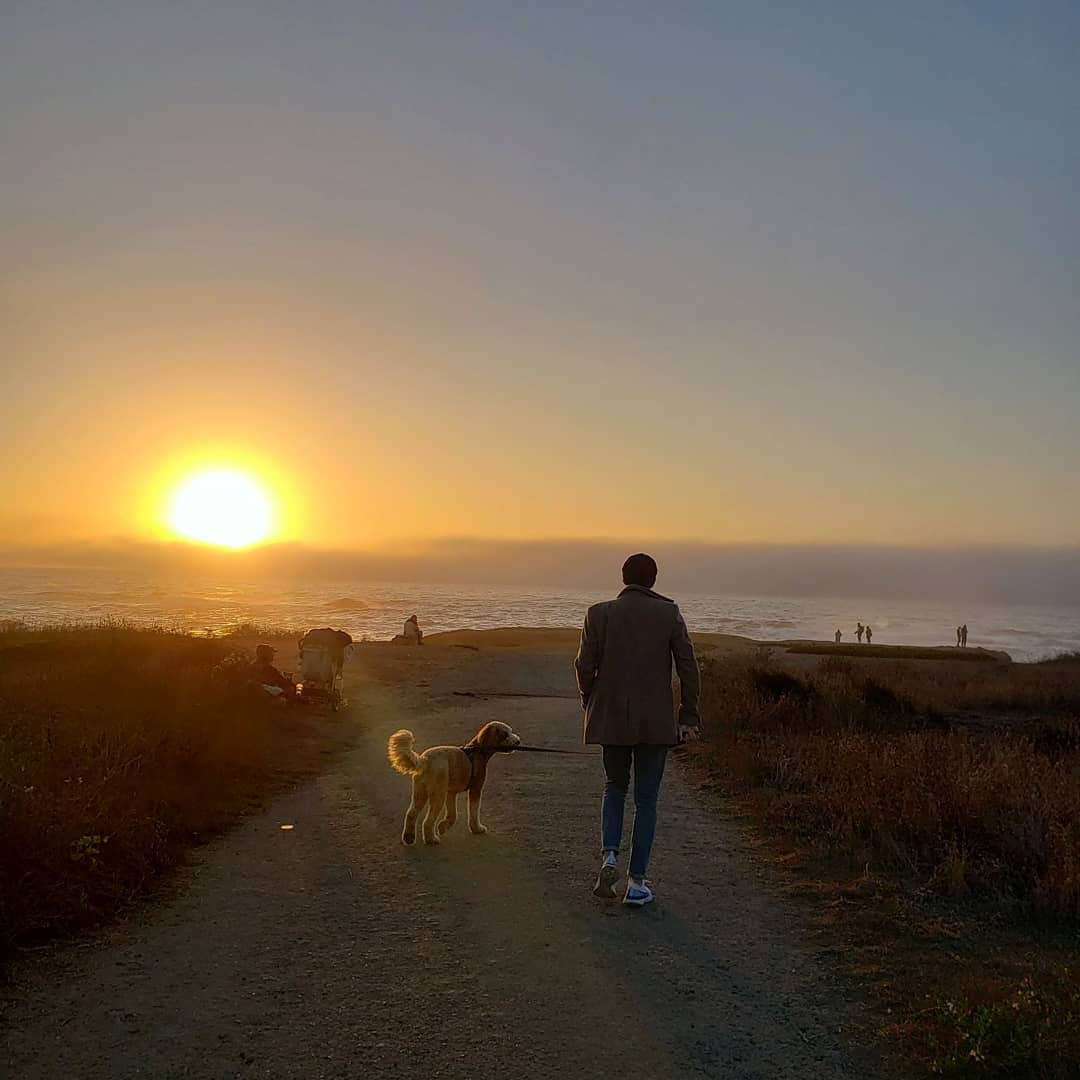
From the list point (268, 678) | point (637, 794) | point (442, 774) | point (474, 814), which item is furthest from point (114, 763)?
point (268, 678)

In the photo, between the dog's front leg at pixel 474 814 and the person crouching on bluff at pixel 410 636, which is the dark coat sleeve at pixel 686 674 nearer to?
the dog's front leg at pixel 474 814

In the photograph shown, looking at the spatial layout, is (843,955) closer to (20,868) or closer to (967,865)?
(967,865)

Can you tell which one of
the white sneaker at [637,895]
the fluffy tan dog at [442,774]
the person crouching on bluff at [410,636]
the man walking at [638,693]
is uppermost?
the man walking at [638,693]

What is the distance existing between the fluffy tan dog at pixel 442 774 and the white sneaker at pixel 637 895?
2.16m

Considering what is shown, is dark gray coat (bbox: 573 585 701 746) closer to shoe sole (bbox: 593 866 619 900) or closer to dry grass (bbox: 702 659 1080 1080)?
shoe sole (bbox: 593 866 619 900)

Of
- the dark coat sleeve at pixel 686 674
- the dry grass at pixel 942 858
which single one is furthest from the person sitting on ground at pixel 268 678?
the dark coat sleeve at pixel 686 674

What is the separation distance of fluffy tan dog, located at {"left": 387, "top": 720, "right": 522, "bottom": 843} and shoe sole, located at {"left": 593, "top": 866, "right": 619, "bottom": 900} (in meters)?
1.92

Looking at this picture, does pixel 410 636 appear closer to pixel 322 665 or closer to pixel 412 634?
pixel 412 634

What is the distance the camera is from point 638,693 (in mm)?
6469

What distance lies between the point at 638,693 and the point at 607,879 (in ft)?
4.51

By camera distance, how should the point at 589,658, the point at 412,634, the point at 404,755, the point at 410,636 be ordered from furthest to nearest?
the point at 412,634
the point at 410,636
the point at 404,755
the point at 589,658

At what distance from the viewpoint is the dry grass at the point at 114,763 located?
610 centimetres

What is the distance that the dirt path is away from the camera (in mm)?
4191

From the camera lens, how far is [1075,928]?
19.9 feet
